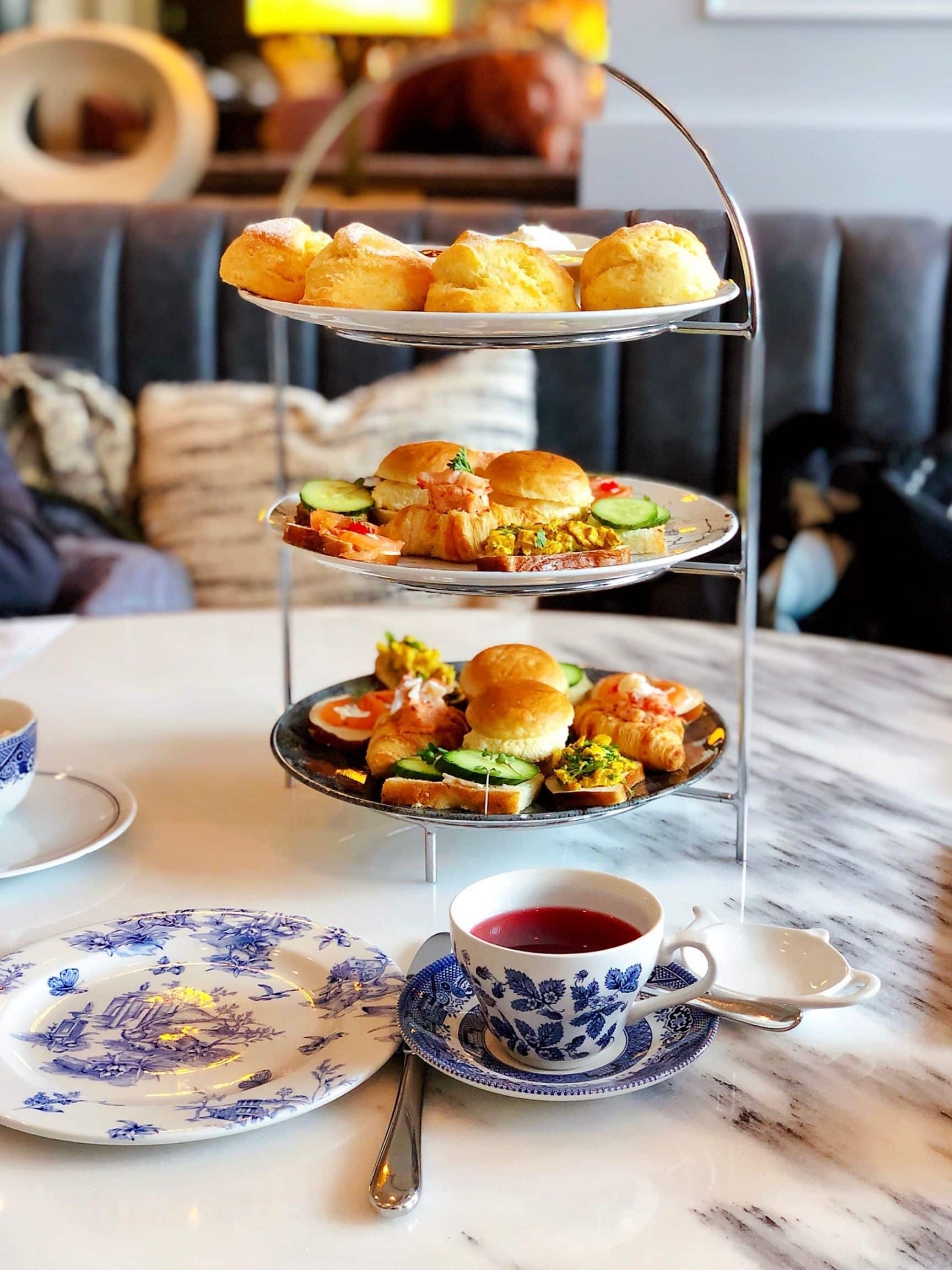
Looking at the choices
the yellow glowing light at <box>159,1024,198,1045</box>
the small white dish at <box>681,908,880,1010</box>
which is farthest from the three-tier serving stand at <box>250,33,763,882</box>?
the yellow glowing light at <box>159,1024,198,1045</box>

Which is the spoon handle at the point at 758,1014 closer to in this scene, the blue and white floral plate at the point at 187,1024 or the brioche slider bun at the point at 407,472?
the blue and white floral plate at the point at 187,1024

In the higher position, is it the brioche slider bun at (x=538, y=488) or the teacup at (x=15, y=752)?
the brioche slider bun at (x=538, y=488)

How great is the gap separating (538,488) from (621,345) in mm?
1450

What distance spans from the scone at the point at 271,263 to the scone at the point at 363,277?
4 cm

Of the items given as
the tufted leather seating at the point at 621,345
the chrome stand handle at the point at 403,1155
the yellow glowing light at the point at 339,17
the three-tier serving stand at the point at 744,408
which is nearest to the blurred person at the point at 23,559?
the tufted leather seating at the point at 621,345

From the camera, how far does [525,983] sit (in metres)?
0.63

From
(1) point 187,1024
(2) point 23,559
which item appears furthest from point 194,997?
(2) point 23,559

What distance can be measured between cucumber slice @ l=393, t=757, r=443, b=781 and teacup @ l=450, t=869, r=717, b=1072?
0.52 feet

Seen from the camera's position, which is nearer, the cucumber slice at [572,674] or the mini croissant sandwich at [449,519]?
the mini croissant sandwich at [449,519]

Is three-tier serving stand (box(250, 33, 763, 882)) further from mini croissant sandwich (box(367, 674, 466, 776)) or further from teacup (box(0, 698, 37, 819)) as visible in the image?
teacup (box(0, 698, 37, 819))

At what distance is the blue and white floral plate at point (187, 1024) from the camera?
0.63 m

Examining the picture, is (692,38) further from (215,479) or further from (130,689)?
(130,689)

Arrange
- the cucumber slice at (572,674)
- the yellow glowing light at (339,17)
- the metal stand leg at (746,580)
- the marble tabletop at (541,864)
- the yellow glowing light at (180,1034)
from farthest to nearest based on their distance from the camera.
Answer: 1. the yellow glowing light at (339,17)
2. the cucumber slice at (572,674)
3. the metal stand leg at (746,580)
4. the yellow glowing light at (180,1034)
5. the marble tabletop at (541,864)

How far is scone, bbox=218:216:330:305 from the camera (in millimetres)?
876
